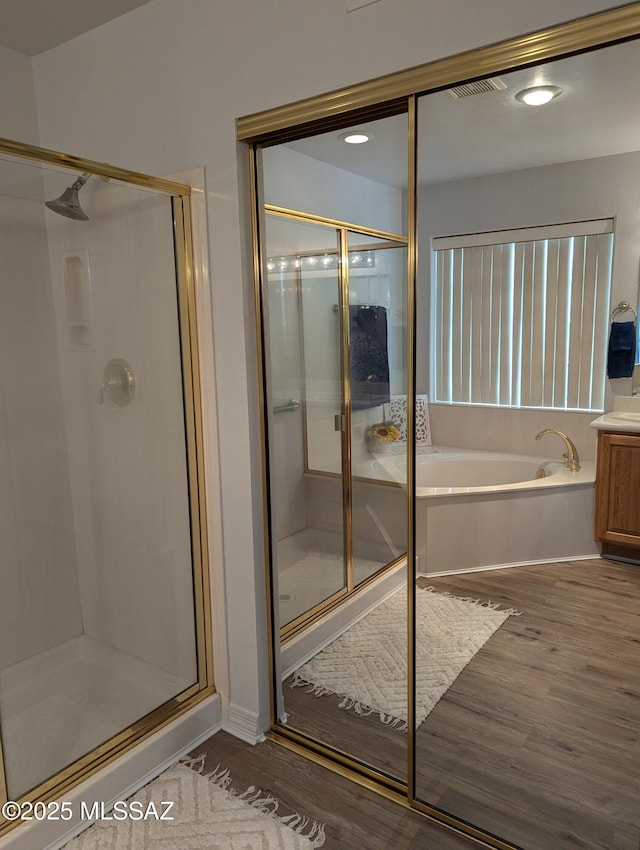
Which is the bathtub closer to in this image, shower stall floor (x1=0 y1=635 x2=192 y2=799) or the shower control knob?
the shower control knob

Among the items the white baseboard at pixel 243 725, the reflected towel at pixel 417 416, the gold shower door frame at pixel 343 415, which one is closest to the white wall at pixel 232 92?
the white baseboard at pixel 243 725

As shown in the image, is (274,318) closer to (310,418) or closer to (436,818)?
(310,418)

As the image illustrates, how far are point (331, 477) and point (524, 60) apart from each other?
5.56 ft

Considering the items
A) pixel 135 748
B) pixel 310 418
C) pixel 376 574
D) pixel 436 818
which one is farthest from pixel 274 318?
pixel 436 818

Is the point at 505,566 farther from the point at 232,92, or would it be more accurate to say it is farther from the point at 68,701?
the point at 232,92

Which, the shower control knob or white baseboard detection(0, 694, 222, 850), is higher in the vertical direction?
the shower control knob

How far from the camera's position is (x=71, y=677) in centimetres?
248

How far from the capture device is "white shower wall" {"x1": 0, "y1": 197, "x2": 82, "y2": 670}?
218 cm

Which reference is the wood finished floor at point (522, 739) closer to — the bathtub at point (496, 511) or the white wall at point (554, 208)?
the bathtub at point (496, 511)

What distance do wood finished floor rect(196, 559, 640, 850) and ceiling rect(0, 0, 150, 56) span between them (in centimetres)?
228

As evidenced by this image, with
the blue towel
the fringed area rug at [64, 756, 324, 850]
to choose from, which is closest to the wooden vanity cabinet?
the blue towel

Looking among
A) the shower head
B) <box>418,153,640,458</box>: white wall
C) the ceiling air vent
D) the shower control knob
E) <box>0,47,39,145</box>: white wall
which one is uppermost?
<box>0,47,39,145</box>: white wall

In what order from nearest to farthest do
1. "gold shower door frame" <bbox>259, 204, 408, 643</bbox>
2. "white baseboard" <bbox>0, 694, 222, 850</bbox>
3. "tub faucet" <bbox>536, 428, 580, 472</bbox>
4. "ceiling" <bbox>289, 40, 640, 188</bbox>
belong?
"ceiling" <bbox>289, 40, 640, 188</bbox>
"white baseboard" <bbox>0, 694, 222, 850</bbox>
"tub faucet" <bbox>536, 428, 580, 472</bbox>
"gold shower door frame" <bbox>259, 204, 408, 643</bbox>

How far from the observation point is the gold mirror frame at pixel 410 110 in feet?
4.66
